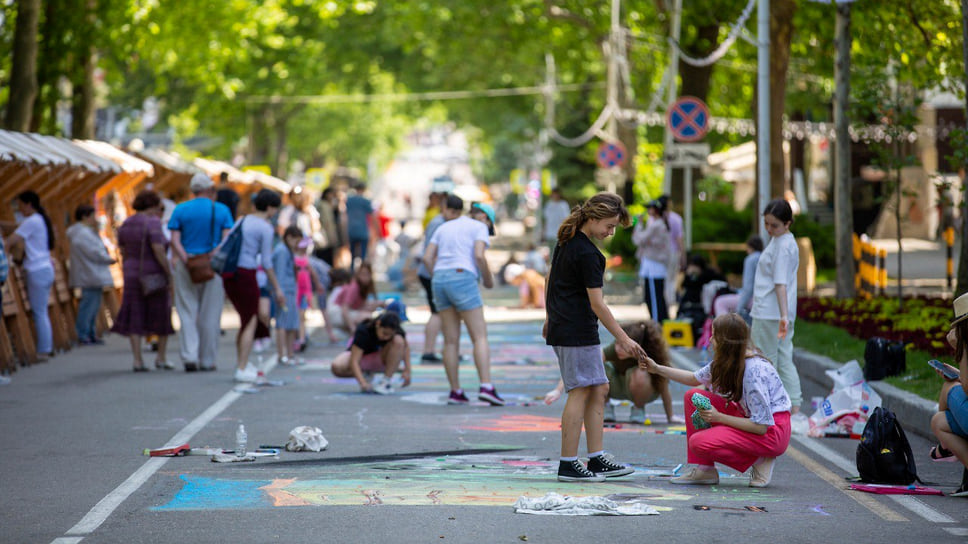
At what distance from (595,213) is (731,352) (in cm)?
110

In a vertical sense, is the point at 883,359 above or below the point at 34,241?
below

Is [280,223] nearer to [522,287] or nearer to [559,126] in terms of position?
[522,287]

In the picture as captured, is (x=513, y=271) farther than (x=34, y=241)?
Yes

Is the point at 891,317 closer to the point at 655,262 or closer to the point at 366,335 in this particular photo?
the point at 655,262

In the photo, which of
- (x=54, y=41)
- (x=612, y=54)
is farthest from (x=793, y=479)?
(x=612, y=54)

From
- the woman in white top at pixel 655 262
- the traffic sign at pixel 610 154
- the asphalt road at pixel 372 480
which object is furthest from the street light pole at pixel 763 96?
the traffic sign at pixel 610 154

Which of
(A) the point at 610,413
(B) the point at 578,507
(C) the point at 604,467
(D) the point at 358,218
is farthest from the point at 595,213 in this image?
(D) the point at 358,218

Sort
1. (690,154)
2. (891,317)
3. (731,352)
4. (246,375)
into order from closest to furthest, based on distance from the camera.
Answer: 1. (731,352)
2. (246,375)
3. (891,317)
4. (690,154)

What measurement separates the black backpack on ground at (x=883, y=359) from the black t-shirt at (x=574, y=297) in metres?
4.64

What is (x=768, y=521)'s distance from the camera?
7.51 m

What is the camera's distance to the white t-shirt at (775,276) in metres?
11.5

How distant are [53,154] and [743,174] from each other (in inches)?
1462

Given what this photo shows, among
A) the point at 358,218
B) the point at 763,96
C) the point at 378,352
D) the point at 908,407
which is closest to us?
the point at 908,407

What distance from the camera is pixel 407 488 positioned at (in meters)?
8.40
